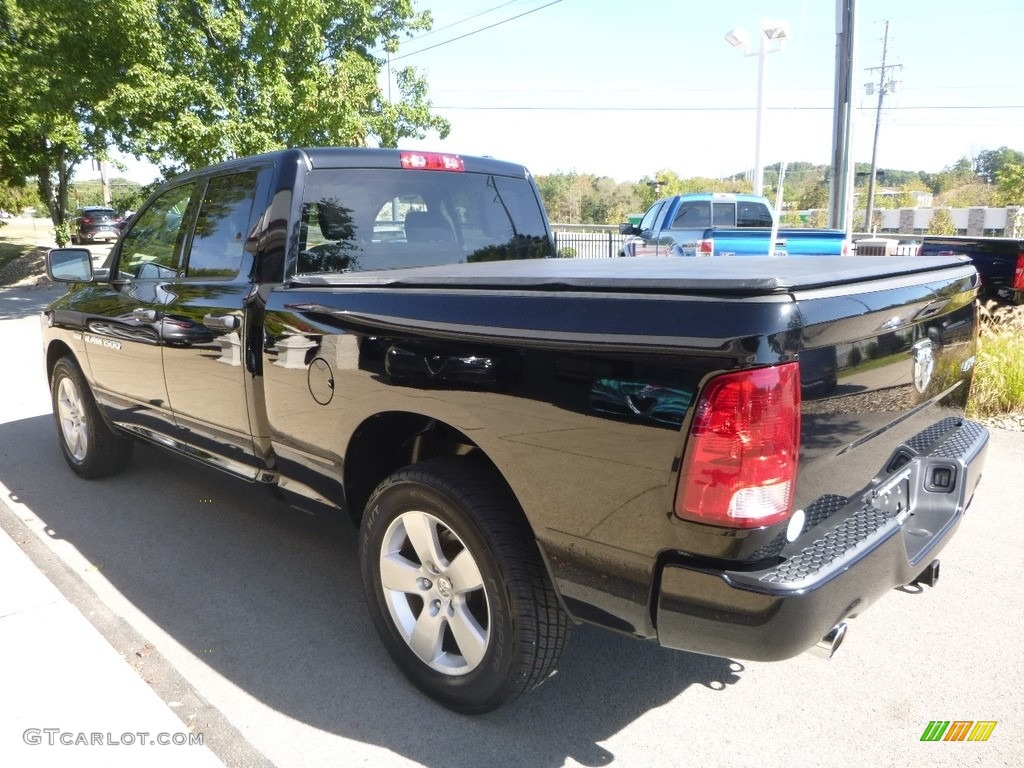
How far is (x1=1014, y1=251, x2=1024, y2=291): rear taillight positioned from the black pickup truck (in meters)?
5.16

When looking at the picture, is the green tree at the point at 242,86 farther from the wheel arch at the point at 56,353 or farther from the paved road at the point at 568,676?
the paved road at the point at 568,676

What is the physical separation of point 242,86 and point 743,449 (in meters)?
13.1

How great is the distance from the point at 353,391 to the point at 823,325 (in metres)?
1.65

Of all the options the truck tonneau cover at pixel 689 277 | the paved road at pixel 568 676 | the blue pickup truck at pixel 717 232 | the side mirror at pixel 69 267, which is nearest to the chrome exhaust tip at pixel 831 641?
the paved road at pixel 568 676

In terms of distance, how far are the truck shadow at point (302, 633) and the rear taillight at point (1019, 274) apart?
6.15 metres

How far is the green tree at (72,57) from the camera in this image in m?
11.5

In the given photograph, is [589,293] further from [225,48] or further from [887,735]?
[225,48]

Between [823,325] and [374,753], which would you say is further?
[374,753]

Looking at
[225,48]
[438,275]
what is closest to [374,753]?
[438,275]

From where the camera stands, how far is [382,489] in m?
2.77

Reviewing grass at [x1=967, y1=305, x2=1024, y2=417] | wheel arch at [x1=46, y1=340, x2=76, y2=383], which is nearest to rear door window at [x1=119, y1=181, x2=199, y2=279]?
wheel arch at [x1=46, y1=340, x2=76, y2=383]

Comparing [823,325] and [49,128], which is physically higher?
[49,128]

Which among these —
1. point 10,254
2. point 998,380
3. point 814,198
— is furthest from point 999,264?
point 814,198

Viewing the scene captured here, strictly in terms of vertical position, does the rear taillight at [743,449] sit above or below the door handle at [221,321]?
below
